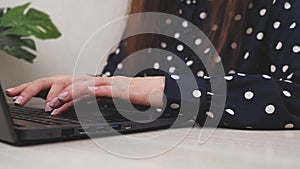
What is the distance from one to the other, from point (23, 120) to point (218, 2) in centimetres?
87

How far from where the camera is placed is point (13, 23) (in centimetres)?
109

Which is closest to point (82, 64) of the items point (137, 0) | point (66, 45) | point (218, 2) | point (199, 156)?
point (66, 45)

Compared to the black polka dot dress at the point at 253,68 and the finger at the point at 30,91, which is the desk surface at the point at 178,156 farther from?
the finger at the point at 30,91

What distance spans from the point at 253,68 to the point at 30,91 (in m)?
0.62

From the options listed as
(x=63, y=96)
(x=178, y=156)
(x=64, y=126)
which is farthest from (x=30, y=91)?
(x=178, y=156)

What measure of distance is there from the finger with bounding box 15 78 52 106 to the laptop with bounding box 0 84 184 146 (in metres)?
0.20

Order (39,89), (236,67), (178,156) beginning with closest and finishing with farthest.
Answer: (178,156) → (39,89) → (236,67)

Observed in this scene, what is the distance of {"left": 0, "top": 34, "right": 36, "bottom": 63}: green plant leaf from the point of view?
1112 mm

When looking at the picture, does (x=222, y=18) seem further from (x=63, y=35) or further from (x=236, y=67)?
(x=63, y=35)

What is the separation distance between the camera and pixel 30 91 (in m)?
0.88

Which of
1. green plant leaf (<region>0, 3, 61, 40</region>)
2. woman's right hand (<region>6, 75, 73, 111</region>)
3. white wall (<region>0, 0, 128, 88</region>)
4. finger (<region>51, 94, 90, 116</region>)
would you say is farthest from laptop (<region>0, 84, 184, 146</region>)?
white wall (<region>0, 0, 128, 88</region>)

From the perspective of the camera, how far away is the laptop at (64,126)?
1.54ft


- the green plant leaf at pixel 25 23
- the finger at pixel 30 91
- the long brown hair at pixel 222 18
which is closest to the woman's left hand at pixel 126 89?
the finger at pixel 30 91

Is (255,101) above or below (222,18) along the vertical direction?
below
